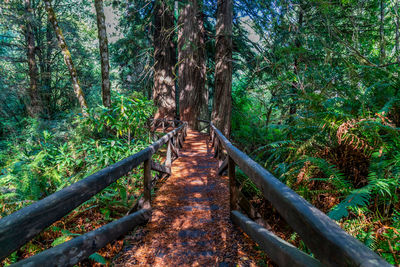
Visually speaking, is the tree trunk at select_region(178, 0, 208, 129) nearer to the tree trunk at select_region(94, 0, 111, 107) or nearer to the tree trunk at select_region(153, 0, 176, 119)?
the tree trunk at select_region(153, 0, 176, 119)

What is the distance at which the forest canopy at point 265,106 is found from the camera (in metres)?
2.86

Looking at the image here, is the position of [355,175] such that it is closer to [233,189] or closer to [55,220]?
[233,189]

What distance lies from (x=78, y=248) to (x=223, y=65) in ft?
28.3

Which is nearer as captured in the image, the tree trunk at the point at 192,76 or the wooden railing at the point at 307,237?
the wooden railing at the point at 307,237

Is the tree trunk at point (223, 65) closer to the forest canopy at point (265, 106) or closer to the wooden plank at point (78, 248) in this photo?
the forest canopy at point (265, 106)

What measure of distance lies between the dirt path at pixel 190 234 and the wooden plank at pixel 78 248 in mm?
347

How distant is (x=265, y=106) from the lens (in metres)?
8.42

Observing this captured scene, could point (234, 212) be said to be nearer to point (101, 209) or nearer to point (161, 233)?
point (161, 233)

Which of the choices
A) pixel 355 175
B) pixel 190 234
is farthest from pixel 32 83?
pixel 355 175

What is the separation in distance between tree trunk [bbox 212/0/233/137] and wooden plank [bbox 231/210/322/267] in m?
7.49

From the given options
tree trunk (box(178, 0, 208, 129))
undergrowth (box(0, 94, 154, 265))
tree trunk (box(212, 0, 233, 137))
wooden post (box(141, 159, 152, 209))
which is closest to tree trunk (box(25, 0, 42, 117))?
tree trunk (box(178, 0, 208, 129))

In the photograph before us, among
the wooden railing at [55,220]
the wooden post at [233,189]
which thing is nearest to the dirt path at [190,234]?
the wooden post at [233,189]

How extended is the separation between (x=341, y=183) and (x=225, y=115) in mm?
7114

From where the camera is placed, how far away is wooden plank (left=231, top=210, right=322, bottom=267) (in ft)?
3.96
